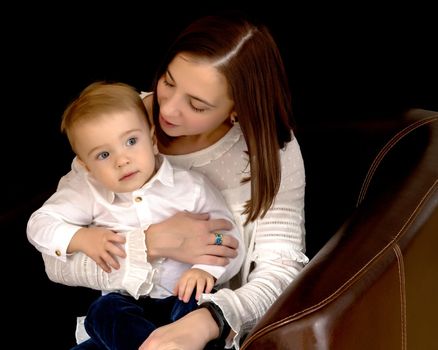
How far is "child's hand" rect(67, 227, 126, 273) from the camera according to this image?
1.68 metres

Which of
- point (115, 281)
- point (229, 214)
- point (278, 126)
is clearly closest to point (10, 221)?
point (115, 281)

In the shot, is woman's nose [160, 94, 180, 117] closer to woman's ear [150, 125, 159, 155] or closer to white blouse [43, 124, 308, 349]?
woman's ear [150, 125, 159, 155]

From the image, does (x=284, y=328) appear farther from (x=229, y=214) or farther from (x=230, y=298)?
(x=229, y=214)

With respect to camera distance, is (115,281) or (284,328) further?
(115,281)

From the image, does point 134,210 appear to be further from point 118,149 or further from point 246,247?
point 246,247

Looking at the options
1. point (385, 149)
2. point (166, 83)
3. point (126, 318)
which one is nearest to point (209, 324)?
point (126, 318)

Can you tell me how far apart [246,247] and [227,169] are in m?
0.19

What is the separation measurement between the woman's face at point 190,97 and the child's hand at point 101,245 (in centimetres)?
25

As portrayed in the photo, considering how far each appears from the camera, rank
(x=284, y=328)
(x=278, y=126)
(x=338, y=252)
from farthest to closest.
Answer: (x=278, y=126)
(x=338, y=252)
(x=284, y=328)

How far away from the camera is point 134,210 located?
1762 mm

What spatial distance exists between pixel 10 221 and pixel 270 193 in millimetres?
628

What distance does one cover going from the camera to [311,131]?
207cm

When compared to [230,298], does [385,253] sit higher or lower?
higher

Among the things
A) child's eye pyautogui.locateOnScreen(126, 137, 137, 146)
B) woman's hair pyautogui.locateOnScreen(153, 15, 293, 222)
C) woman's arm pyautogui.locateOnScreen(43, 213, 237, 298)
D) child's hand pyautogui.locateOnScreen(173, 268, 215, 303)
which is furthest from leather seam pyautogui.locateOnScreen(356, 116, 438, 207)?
child's eye pyautogui.locateOnScreen(126, 137, 137, 146)
